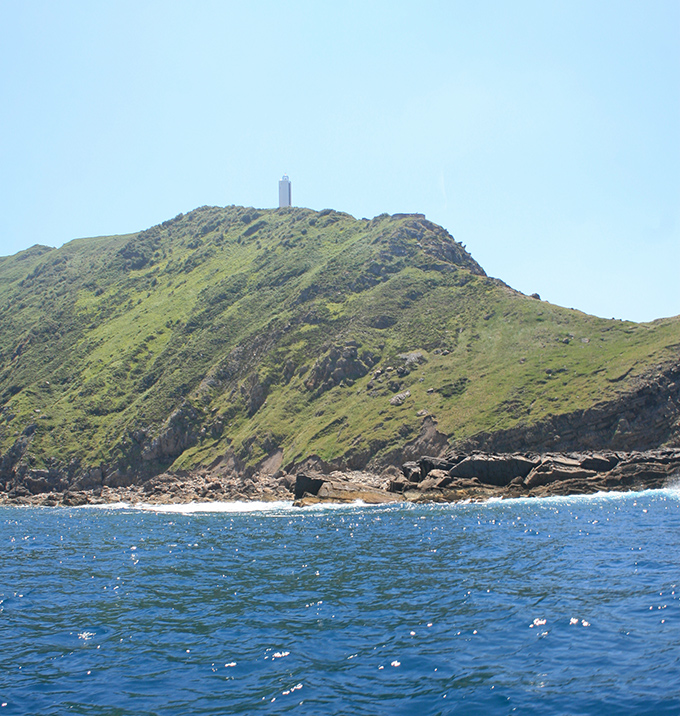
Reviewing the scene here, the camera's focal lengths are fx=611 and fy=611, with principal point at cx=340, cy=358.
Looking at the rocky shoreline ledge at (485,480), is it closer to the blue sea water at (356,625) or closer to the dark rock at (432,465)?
the dark rock at (432,465)

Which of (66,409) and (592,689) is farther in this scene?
(66,409)

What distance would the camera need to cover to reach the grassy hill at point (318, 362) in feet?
341

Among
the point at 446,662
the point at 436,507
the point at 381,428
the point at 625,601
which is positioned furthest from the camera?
the point at 381,428

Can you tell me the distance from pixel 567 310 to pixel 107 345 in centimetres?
12435

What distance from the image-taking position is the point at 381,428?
4193 inches

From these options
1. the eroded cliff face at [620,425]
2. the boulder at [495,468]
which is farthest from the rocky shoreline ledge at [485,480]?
the eroded cliff face at [620,425]

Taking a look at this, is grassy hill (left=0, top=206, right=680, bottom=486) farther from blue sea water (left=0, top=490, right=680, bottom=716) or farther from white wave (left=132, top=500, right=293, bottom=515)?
blue sea water (left=0, top=490, right=680, bottom=716)

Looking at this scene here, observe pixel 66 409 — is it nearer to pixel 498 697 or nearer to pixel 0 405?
pixel 0 405

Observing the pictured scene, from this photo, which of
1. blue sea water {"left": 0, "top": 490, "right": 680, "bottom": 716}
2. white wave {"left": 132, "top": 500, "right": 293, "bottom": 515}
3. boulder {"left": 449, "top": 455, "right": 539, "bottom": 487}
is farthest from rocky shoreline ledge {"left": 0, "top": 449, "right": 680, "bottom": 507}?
blue sea water {"left": 0, "top": 490, "right": 680, "bottom": 716}

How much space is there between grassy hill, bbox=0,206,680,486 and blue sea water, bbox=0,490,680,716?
216 feet

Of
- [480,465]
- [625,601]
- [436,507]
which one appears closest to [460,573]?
[625,601]

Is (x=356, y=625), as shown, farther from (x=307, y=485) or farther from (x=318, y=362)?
(x=318, y=362)

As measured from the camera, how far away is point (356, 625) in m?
19.6

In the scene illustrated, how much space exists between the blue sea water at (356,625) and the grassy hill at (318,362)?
6573 cm
